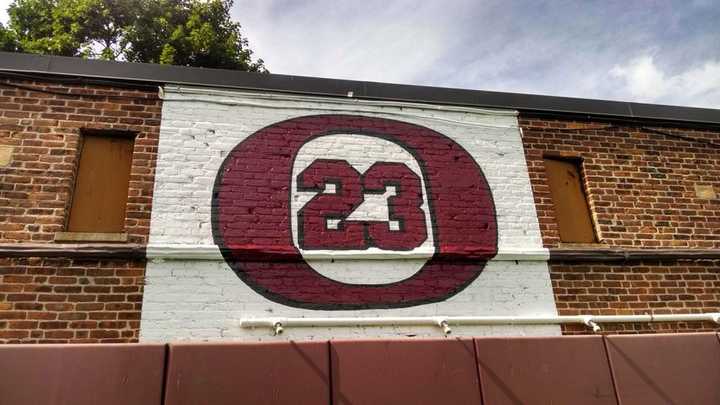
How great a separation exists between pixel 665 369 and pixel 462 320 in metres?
1.95

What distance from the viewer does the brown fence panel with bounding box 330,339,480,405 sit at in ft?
13.5

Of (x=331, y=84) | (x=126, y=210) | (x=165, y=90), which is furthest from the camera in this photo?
(x=331, y=84)

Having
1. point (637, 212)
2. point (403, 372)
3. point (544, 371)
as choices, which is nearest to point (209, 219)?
point (403, 372)

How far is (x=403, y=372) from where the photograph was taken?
4.26 metres

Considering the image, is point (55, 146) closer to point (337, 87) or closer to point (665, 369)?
point (337, 87)

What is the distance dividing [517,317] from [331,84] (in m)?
3.22

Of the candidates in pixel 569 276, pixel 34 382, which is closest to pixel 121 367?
pixel 34 382

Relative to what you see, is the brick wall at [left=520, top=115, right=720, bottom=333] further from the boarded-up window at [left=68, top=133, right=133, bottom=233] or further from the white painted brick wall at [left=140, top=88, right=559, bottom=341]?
the boarded-up window at [left=68, top=133, right=133, bottom=233]

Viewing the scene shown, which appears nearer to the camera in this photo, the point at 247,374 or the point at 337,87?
the point at 247,374

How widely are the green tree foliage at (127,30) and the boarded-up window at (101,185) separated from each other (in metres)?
9.24

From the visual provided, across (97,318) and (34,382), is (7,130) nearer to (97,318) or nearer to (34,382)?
(97,318)

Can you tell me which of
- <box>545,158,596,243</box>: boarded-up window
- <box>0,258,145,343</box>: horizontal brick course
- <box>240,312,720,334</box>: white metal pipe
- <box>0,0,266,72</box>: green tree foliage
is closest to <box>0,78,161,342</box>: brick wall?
<box>0,258,145,343</box>: horizontal brick course

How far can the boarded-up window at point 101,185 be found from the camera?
4680 mm

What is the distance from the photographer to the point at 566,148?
6.01 m
